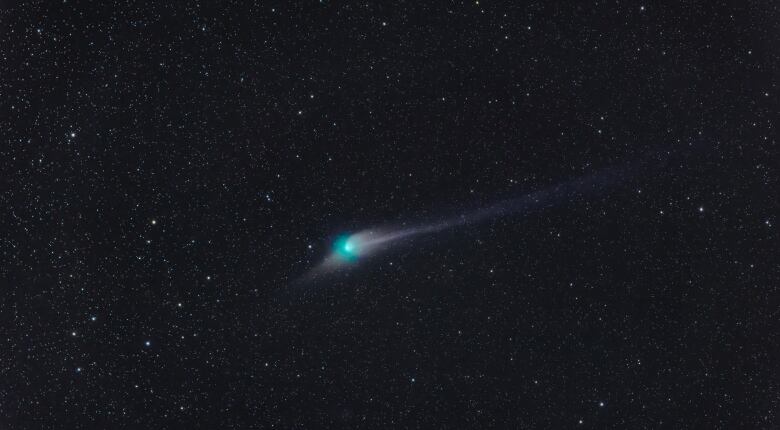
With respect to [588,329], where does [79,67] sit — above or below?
above

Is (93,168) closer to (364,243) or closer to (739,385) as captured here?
(364,243)

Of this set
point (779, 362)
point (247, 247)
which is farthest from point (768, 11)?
point (247, 247)

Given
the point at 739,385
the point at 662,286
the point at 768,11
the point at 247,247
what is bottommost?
the point at 739,385
